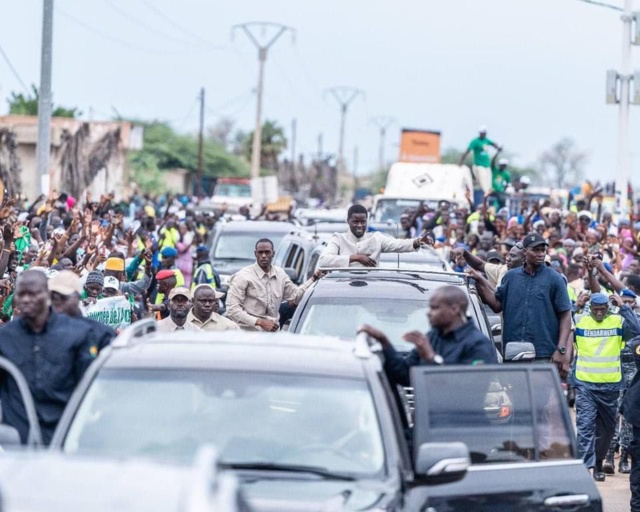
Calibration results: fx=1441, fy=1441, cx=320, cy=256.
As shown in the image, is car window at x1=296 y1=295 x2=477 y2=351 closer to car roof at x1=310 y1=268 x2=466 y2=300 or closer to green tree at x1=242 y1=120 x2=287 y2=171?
car roof at x1=310 y1=268 x2=466 y2=300

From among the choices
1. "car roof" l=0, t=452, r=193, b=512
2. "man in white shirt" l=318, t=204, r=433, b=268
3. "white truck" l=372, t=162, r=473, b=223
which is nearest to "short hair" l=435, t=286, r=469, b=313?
"car roof" l=0, t=452, r=193, b=512

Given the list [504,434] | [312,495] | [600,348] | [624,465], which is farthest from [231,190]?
[312,495]

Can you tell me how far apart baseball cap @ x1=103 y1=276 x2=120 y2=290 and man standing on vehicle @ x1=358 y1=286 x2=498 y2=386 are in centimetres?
582

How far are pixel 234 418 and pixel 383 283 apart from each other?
4.19 meters

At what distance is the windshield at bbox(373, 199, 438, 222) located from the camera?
92.2ft

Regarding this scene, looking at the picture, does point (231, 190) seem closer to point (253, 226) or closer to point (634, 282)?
point (253, 226)

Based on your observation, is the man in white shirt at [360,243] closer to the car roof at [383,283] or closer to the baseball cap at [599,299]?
the baseball cap at [599,299]

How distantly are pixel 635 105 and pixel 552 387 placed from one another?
2129 centimetres

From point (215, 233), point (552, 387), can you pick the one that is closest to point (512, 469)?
point (552, 387)

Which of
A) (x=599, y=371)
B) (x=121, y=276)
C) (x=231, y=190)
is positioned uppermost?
(x=231, y=190)

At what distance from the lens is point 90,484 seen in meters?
3.98

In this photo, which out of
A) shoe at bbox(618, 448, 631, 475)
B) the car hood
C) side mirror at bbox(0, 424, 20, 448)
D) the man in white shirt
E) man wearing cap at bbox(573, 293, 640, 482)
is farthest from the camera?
shoe at bbox(618, 448, 631, 475)

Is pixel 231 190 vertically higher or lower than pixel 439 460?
higher

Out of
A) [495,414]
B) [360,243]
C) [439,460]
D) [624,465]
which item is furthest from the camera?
[624,465]
